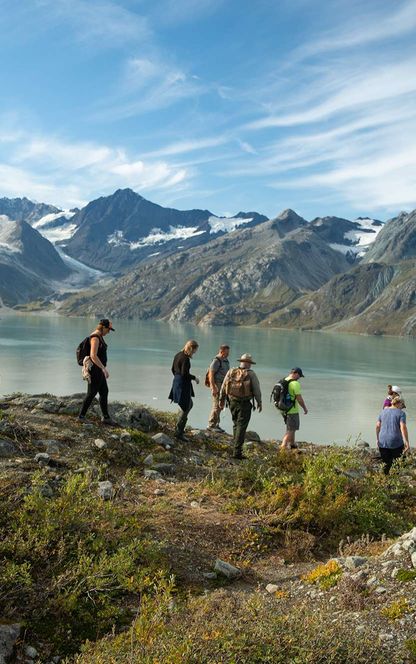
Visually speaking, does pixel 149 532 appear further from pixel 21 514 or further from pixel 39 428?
pixel 39 428

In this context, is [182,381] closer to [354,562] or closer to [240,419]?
[240,419]

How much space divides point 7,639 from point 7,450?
570 centimetres

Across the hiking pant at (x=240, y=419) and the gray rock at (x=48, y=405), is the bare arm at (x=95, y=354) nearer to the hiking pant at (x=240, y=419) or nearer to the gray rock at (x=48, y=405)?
the gray rock at (x=48, y=405)

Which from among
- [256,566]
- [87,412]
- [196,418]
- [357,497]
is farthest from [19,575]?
[196,418]

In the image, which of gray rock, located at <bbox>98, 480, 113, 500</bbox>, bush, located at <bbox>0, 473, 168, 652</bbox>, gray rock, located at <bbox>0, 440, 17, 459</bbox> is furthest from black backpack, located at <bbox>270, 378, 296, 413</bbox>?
bush, located at <bbox>0, 473, 168, 652</bbox>

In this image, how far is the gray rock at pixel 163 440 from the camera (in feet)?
42.9

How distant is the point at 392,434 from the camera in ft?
42.3

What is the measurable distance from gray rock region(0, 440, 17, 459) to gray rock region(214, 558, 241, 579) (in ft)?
16.3

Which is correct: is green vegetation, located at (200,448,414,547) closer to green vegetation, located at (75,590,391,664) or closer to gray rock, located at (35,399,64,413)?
green vegetation, located at (75,590,391,664)

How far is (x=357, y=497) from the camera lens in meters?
10.1

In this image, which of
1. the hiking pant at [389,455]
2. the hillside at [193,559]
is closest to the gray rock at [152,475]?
the hillside at [193,559]

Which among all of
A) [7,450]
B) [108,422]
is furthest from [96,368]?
[7,450]

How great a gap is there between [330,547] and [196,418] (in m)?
28.9

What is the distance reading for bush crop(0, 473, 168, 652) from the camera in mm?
5305
